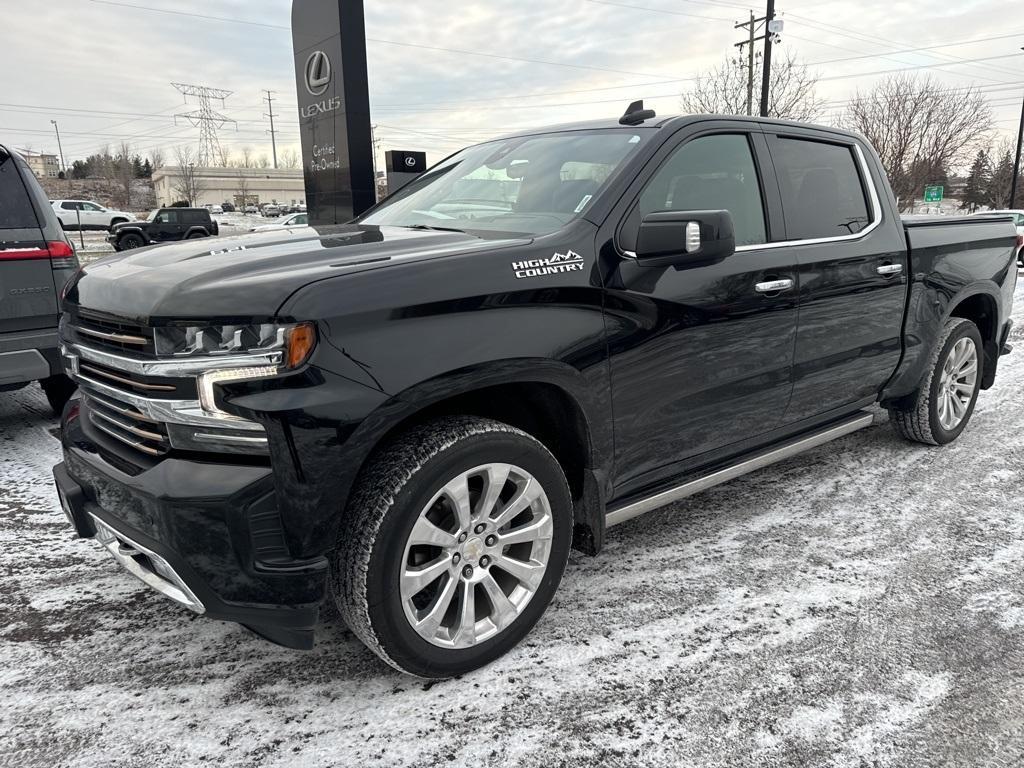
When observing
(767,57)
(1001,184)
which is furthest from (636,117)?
(1001,184)

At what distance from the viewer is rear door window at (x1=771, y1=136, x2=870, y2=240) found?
11.6 ft

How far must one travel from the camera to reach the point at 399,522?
7.17ft

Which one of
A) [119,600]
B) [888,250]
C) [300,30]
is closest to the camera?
[119,600]

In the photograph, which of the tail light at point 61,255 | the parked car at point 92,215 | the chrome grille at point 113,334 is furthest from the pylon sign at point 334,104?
the parked car at point 92,215

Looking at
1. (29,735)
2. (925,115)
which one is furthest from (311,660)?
(925,115)

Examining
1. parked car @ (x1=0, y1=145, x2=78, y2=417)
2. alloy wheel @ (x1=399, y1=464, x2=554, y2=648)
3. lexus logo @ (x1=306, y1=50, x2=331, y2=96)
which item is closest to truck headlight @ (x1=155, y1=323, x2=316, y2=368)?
alloy wheel @ (x1=399, y1=464, x2=554, y2=648)

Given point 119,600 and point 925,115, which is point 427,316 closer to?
point 119,600

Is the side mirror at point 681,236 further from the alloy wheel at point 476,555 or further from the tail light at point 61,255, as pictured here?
the tail light at point 61,255

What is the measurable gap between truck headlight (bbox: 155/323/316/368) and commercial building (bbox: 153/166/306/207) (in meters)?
105

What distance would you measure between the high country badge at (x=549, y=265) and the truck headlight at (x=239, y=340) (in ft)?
2.47

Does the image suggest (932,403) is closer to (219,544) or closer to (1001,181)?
(219,544)

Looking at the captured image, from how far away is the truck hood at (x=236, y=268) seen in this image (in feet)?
6.75

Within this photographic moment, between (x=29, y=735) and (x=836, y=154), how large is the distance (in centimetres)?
435

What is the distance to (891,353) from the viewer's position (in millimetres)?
4059
